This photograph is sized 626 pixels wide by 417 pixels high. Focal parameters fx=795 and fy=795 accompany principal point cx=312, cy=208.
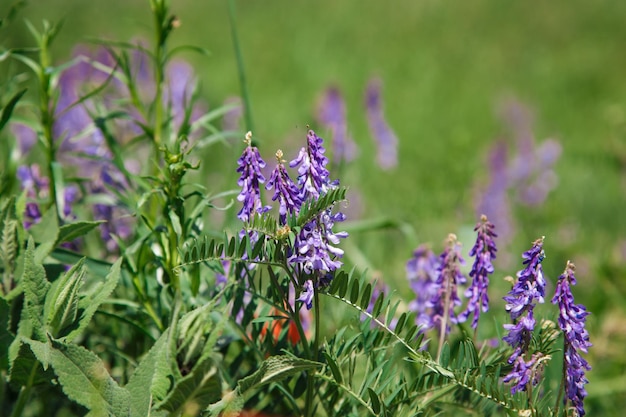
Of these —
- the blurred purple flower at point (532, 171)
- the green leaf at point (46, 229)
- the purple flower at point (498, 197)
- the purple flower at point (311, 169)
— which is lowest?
the green leaf at point (46, 229)

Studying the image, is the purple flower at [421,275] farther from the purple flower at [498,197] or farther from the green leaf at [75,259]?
the purple flower at [498,197]

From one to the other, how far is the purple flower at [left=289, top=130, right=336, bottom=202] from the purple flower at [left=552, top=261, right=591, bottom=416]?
1.13 ft

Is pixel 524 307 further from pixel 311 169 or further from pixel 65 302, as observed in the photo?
→ pixel 65 302

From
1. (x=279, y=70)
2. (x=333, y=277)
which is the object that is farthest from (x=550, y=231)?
(x=279, y=70)

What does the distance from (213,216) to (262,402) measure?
4.46 ft

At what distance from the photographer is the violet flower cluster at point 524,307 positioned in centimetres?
107

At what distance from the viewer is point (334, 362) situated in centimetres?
112

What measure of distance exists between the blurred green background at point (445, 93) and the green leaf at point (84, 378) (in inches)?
38.6

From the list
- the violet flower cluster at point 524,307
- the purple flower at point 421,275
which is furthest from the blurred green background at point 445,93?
the violet flower cluster at point 524,307

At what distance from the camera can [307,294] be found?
3.50ft

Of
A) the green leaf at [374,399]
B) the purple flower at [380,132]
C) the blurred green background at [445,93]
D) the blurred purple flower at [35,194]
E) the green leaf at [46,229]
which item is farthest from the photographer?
the purple flower at [380,132]

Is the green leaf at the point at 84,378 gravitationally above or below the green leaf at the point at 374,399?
below

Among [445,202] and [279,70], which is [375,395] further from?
[279,70]

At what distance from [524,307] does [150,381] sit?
53 centimetres
